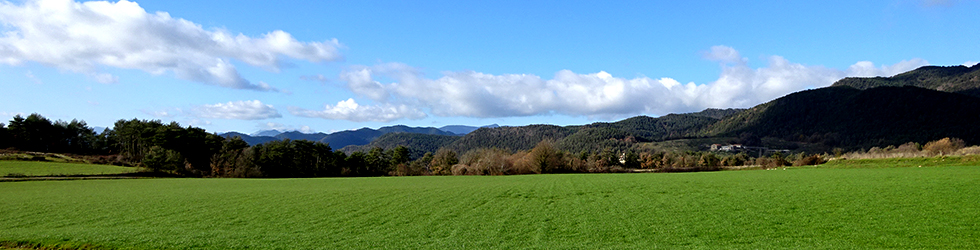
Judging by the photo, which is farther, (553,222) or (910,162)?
(910,162)

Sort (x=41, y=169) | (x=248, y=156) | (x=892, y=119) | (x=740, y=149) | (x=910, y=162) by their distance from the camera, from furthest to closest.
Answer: (x=740, y=149) < (x=892, y=119) < (x=248, y=156) < (x=41, y=169) < (x=910, y=162)

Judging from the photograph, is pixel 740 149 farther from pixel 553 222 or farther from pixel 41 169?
pixel 41 169

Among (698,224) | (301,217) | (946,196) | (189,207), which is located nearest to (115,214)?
(189,207)

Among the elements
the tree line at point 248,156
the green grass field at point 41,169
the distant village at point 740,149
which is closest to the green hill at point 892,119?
the distant village at point 740,149

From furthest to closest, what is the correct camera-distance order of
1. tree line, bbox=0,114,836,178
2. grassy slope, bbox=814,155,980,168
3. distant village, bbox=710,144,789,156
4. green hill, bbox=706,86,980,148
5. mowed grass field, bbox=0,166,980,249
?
distant village, bbox=710,144,789,156
green hill, bbox=706,86,980,148
tree line, bbox=0,114,836,178
grassy slope, bbox=814,155,980,168
mowed grass field, bbox=0,166,980,249

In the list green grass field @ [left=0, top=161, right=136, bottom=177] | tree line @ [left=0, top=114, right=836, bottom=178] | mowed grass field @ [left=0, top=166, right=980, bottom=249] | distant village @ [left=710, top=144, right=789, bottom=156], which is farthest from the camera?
distant village @ [left=710, top=144, right=789, bottom=156]

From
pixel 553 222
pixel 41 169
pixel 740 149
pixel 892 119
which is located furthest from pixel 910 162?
pixel 892 119

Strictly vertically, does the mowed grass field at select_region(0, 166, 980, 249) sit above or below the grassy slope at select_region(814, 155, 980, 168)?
below

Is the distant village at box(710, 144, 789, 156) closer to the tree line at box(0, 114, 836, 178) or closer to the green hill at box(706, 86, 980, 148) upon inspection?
the green hill at box(706, 86, 980, 148)

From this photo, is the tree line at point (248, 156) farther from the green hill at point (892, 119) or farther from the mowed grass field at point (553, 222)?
the green hill at point (892, 119)

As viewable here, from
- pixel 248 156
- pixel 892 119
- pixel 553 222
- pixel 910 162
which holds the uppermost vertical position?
pixel 892 119

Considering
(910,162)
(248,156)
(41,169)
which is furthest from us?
(248,156)

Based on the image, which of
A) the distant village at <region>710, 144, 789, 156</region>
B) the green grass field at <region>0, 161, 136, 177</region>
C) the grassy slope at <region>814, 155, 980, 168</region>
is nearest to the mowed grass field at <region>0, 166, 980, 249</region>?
the grassy slope at <region>814, 155, 980, 168</region>

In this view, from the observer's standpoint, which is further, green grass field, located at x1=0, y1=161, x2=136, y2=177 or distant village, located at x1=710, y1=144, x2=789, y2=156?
distant village, located at x1=710, y1=144, x2=789, y2=156
